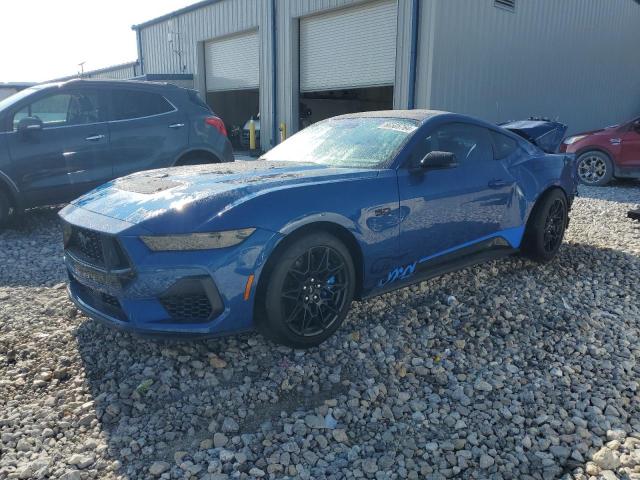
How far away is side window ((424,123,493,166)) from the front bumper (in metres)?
1.64

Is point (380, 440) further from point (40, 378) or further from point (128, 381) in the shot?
point (40, 378)

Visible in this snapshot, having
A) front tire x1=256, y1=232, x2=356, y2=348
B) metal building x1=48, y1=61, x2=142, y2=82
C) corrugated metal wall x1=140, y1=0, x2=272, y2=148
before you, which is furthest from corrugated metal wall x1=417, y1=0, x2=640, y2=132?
metal building x1=48, y1=61, x2=142, y2=82

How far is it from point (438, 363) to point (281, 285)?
1065 mm

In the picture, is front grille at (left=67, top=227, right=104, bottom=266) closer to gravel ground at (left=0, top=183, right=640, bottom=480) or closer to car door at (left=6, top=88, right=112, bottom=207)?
gravel ground at (left=0, top=183, right=640, bottom=480)

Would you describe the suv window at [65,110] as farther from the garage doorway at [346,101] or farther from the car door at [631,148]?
the garage doorway at [346,101]

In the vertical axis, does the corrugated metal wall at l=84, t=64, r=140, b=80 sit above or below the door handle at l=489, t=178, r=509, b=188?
above

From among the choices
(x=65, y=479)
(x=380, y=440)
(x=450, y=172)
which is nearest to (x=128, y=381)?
(x=65, y=479)

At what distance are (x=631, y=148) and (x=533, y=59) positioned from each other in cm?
468

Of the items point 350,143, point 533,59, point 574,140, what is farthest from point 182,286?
point 533,59

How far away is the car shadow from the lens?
237 centimetres

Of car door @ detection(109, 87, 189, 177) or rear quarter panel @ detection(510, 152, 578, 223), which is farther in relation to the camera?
car door @ detection(109, 87, 189, 177)

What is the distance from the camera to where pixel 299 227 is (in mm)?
2824

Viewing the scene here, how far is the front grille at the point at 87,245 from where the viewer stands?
2.78 metres

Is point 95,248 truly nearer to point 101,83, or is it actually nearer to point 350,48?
point 101,83
